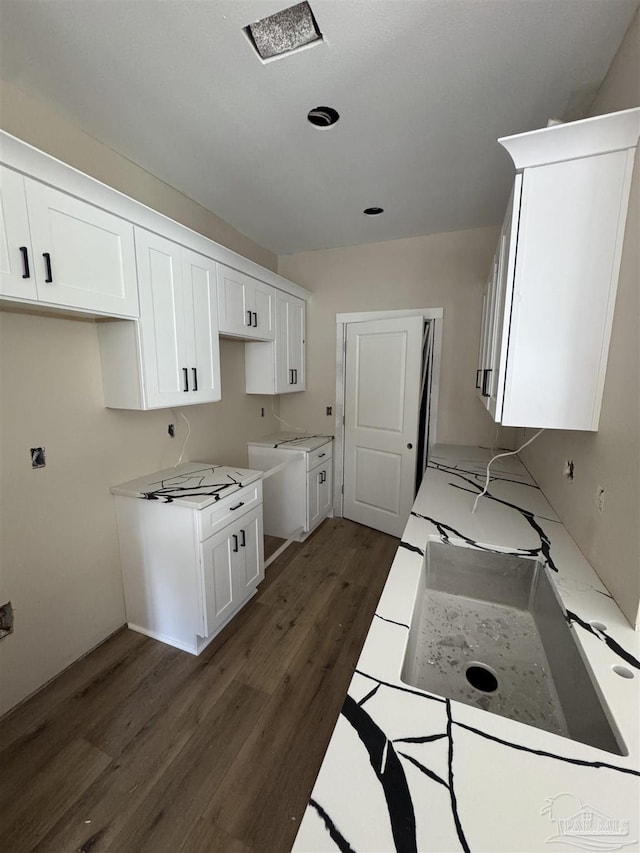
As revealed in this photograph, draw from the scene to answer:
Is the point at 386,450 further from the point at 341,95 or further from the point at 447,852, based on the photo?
the point at 447,852

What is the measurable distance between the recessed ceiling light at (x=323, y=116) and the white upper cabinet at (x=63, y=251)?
974 millimetres

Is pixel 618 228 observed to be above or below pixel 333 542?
above

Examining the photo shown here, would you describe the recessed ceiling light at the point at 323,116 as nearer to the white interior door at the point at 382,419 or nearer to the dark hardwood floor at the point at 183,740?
the white interior door at the point at 382,419

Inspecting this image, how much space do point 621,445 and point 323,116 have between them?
1.78 meters

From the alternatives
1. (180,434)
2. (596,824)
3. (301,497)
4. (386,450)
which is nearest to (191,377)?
(180,434)

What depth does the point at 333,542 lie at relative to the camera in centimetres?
305

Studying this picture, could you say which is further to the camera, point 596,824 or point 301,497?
point 301,497

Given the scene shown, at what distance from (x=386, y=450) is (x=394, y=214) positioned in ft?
6.17

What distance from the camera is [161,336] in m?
1.81

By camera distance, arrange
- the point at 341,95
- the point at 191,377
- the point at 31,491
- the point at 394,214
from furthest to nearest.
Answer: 1. the point at 394,214
2. the point at 191,377
3. the point at 31,491
4. the point at 341,95

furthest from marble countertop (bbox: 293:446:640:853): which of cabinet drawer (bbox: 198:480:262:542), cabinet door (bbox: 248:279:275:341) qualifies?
cabinet door (bbox: 248:279:275:341)

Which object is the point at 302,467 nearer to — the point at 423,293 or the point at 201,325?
the point at 201,325

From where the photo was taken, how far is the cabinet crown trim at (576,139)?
0.97 meters

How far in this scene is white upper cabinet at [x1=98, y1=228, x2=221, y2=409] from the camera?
172 cm
